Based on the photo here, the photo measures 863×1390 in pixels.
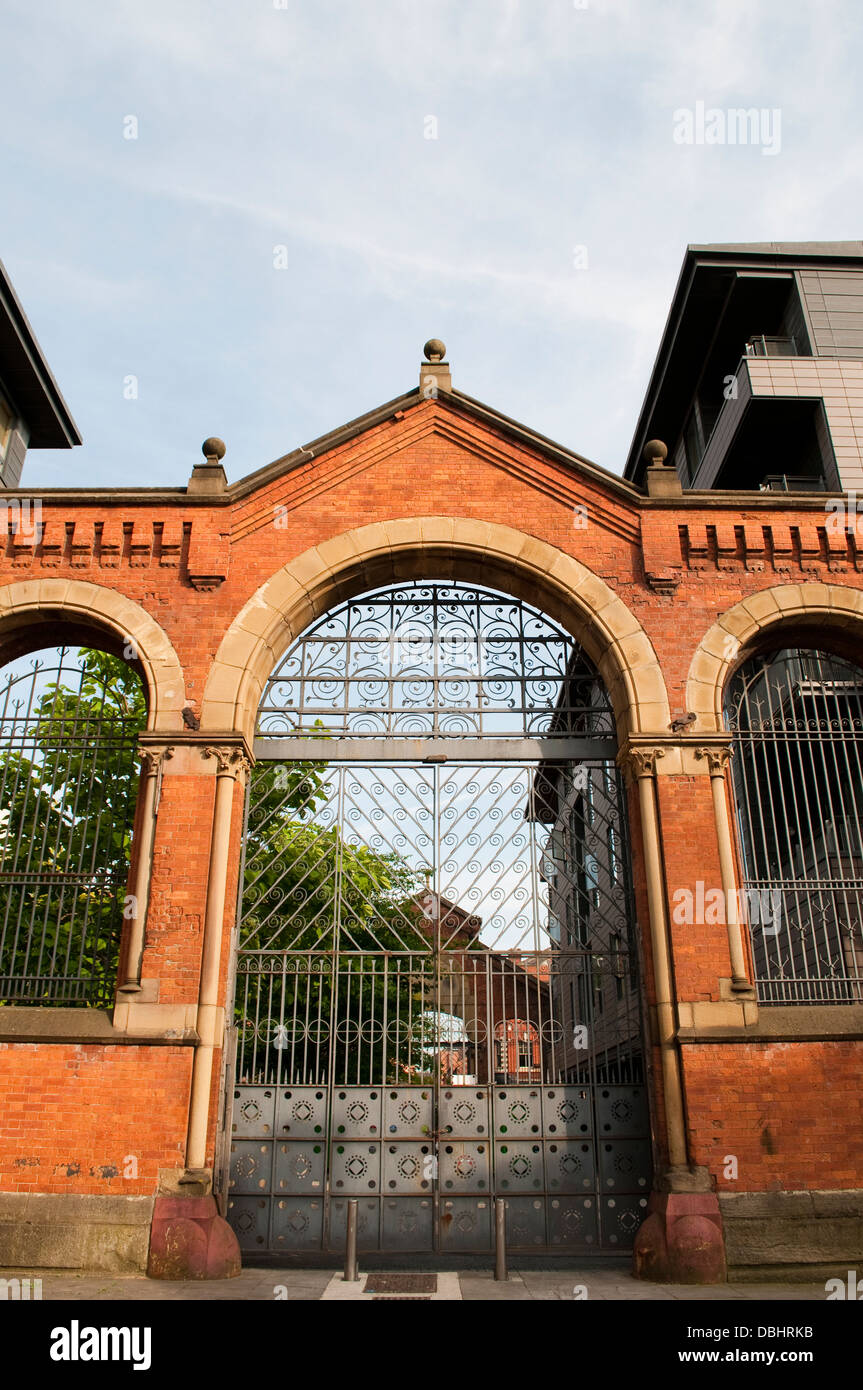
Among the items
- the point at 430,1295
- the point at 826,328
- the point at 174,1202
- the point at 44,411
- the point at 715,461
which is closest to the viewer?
the point at 430,1295

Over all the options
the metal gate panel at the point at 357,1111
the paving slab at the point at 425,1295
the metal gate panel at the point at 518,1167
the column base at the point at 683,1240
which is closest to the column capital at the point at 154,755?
the metal gate panel at the point at 357,1111

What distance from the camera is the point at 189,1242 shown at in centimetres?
805

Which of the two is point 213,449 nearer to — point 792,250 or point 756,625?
point 756,625

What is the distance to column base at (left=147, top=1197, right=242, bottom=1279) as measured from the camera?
798 cm

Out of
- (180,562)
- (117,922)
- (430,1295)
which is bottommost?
(430,1295)

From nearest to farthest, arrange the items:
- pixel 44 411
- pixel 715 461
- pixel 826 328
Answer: pixel 826 328, pixel 715 461, pixel 44 411

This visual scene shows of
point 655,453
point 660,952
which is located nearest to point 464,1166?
point 660,952

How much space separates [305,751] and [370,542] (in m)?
2.35

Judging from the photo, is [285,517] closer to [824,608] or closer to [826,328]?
[824,608]

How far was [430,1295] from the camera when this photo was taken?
Answer: 7270 millimetres

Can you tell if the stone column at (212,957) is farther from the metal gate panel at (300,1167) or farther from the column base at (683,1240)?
the column base at (683,1240)

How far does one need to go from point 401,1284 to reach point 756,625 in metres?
6.92

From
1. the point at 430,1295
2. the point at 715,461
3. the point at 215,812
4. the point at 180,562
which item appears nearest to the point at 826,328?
the point at 715,461

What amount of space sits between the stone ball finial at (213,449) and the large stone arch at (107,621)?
1954mm
